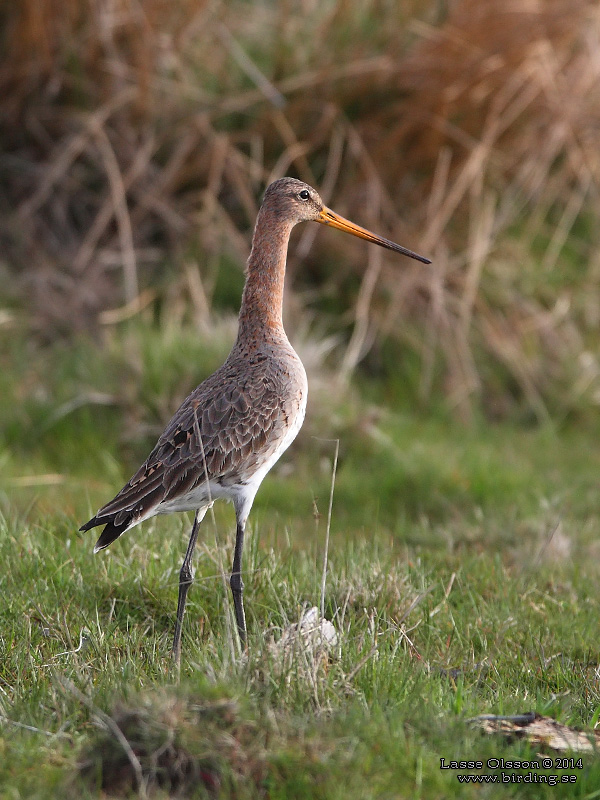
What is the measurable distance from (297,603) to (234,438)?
0.68 metres

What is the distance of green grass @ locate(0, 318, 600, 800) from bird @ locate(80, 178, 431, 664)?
0.27m

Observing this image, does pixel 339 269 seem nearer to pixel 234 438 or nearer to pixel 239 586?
pixel 234 438

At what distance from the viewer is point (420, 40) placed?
8703mm

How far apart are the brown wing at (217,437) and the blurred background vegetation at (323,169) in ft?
11.4

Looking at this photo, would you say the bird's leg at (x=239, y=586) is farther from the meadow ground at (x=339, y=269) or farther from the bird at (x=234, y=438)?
the meadow ground at (x=339, y=269)

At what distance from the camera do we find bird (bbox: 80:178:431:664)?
168 inches

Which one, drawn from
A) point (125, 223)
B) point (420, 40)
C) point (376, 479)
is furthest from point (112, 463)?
point (420, 40)

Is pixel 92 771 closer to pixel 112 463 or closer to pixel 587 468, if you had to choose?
pixel 112 463

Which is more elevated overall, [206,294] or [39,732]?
[206,294]

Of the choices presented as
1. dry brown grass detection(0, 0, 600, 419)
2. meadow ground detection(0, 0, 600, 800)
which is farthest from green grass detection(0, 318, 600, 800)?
dry brown grass detection(0, 0, 600, 419)

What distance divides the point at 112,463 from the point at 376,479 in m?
1.64

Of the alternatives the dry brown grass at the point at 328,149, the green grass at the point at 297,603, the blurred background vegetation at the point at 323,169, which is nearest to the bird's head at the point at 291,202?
the green grass at the point at 297,603

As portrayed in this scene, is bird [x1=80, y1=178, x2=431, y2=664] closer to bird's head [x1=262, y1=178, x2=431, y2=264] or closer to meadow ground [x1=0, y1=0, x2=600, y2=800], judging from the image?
bird's head [x1=262, y1=178, x2=431, y2=264]

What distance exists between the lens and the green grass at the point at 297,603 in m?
3.00
